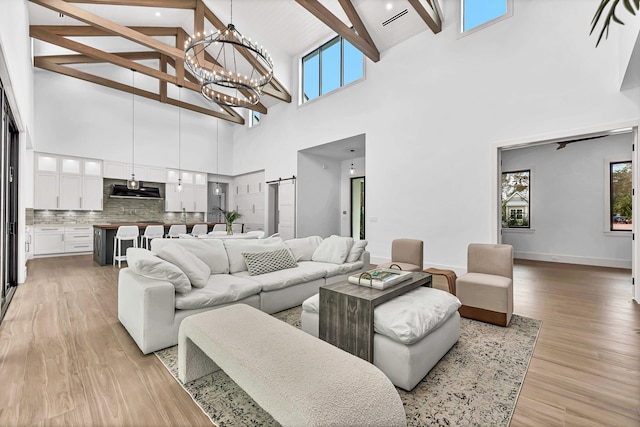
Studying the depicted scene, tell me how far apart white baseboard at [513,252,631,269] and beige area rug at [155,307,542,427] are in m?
5.25

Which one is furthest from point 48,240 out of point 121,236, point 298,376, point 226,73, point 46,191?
point 298,376

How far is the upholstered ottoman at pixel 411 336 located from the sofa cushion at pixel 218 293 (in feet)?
4.55

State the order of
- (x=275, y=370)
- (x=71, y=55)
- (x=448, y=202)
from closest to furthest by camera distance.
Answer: (x=275, y=370) < (x=448, y=202) < (x=71, y=55)

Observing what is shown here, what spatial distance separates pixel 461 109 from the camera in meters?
4.98

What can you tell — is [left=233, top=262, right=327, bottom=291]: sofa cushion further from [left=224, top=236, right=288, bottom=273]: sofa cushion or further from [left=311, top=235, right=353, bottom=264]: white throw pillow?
[left=311, top=235, right=353, bottom=264]: white throw pillow

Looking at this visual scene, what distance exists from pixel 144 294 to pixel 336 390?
1814 millimetres

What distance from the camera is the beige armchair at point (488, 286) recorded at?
284 cm

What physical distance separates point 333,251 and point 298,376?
293 cm

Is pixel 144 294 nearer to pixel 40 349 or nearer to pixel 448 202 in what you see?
pixel 40 349

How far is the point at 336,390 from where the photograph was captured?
Result: 1106mm

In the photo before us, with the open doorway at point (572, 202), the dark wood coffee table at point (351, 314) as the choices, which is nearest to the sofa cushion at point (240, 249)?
the dark wood coffee table at point (351, 314)

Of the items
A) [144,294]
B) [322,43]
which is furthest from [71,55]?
[144,294]

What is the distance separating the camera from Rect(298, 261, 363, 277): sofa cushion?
12.1 feet

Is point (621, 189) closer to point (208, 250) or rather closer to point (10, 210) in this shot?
point (208, 250)
